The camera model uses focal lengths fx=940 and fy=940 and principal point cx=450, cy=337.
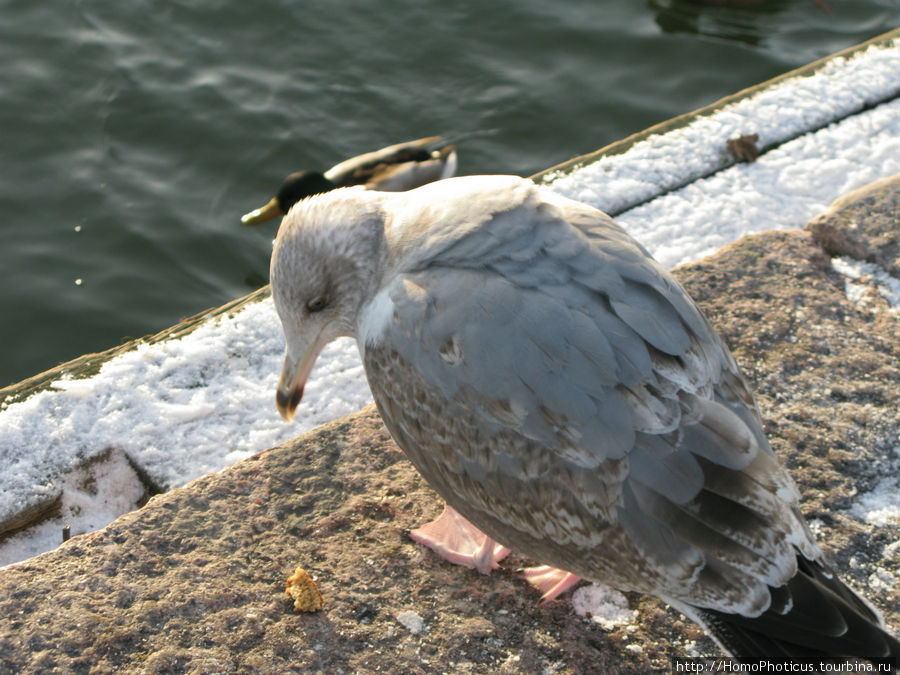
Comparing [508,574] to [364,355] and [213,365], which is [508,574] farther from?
[213,365]

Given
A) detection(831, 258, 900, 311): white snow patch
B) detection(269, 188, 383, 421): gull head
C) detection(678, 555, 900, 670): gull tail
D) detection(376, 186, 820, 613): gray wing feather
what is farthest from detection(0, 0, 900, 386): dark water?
detection(678, 555, 900, 670): gull tail

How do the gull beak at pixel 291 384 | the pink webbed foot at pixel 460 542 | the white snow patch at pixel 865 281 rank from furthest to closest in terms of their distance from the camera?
the white snow patch at pixel 865 281
the gull beak at pixel 291 384
the pink webbed foot at pixel 460 542

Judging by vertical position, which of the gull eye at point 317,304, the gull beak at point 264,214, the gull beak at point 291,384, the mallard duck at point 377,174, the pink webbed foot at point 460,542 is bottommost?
the gull beak at point 264,214

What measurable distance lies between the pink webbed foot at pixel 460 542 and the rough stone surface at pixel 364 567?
0.14 feet

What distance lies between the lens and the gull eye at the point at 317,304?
314cm

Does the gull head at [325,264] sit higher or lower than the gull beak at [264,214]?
higher

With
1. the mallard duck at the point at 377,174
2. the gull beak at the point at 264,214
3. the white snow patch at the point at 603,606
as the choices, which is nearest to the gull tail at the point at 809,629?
the white snow patch at the point at 603,606

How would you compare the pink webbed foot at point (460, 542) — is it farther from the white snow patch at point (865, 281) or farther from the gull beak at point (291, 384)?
the white snow patch at point (865, 281)

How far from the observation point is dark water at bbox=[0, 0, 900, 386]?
652 cm

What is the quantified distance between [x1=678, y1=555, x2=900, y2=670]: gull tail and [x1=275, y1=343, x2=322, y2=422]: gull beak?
5.20 ft

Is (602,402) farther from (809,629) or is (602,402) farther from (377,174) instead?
(377,174)

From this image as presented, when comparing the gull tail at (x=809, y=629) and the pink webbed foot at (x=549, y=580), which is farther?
the pink webbed foot at (x=549, y=580)

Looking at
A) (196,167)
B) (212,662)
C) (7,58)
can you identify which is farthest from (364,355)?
(7,58)

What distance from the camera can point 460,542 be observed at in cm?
311
